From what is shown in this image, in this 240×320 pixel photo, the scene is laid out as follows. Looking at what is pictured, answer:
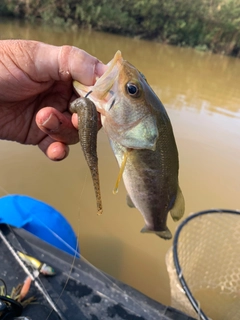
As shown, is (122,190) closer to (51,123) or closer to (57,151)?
(57,151)

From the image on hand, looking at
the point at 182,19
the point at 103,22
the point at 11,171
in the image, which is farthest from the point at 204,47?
the point at 11,171

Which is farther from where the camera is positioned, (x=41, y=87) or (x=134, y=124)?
(x=41, y=87)

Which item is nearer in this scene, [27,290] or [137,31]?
[27,290]

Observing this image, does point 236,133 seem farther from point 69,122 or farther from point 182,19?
point 182,19

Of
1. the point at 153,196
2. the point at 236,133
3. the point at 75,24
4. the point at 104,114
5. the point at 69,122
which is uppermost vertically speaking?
the point at 104,114

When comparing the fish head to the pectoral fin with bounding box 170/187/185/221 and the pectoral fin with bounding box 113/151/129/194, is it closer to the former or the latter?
the pectoral fin with bounding box 113/151/129/194

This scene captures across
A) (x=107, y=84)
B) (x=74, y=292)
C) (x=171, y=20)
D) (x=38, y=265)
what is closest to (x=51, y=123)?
(x=107, y=84)

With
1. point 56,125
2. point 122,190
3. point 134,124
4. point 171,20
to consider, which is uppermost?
point 134,124
